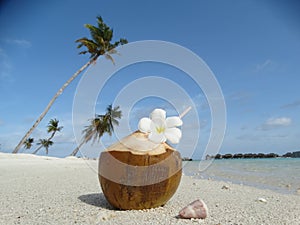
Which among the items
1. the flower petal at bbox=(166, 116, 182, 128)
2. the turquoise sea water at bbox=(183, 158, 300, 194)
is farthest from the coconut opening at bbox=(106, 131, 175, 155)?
the turquoise sea water at bbox=(183, 158, 300, 194)

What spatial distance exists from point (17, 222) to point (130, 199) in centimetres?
124

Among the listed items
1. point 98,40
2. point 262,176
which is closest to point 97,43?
point 98,40

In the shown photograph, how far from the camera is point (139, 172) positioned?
2980 mm

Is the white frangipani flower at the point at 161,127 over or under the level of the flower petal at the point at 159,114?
under

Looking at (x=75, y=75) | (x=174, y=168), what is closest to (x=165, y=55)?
(x=174, y=168)

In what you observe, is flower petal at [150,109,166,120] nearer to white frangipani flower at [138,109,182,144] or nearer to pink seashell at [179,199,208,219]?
white frangipani flower at [138,109,182,144]

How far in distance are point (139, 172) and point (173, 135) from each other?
2.03ft

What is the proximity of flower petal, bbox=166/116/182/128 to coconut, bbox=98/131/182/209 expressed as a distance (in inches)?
10.8

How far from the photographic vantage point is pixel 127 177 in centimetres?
298

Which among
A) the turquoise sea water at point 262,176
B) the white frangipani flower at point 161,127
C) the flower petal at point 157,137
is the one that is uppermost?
the white frangipani flower at point 161,127

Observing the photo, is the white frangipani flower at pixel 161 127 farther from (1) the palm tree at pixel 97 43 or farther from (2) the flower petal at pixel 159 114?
(1) the palm tree at pixel 97 43

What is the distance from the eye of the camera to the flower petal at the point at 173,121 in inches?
125

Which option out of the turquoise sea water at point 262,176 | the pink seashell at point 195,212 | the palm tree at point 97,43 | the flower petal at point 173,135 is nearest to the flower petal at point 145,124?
the flower petal at point 173,135

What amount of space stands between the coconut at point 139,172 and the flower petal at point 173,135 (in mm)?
124
